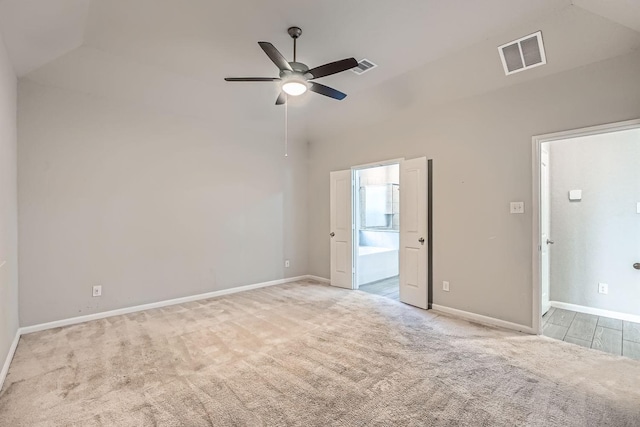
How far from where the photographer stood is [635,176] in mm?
3650

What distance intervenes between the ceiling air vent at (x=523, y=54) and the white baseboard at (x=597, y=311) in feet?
10.4

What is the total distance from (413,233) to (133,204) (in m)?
3.85

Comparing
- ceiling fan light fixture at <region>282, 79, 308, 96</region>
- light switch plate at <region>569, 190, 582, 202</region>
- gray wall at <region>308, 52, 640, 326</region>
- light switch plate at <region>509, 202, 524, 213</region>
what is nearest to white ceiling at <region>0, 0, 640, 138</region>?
gray wall at <region>308, 52, 640, 326</region>

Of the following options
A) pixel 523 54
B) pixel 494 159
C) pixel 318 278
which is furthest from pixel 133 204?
pixel 523 54

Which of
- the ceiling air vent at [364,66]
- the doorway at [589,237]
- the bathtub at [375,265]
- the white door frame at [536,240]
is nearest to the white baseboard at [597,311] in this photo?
the doorway at [589,237]

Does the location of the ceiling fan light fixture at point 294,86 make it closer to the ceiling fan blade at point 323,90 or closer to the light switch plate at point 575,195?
the ceiling fan blade at point 323,90

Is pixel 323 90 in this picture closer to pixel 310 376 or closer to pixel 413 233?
pixel 413 233

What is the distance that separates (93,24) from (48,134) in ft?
4.83

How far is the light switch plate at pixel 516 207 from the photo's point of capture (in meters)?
3.33

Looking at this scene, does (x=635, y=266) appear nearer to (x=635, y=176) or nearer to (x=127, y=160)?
(x=635, y=176)

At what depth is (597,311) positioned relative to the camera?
12.7 feet

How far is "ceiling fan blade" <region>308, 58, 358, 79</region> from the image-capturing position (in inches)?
99.9

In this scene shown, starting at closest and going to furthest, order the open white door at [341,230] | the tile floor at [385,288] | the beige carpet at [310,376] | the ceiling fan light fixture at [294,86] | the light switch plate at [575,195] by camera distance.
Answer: the beige carpet at [310,376]
the ceiling fan light fixture at [294,86]
the light switch plate at [575,195]
the tile floor at [385,288]
the open white door at [341,230]

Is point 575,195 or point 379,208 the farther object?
point 379,208
